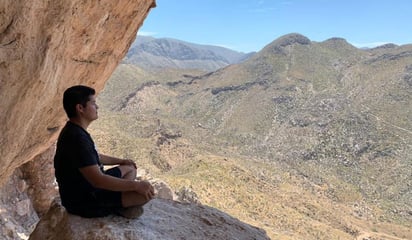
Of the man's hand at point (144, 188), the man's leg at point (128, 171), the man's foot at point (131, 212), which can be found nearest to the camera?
the man's hand at point (144, 188)

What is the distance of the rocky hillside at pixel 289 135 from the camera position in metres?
51.3

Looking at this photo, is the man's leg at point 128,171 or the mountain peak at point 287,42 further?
the mountain peak at point 287,42

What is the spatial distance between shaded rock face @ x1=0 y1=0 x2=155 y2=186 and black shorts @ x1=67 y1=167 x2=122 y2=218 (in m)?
3.12

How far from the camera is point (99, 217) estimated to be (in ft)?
19.1

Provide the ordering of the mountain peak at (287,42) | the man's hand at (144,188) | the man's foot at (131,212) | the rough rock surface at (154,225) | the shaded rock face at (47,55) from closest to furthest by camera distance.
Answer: the man's hand at (144,188) → the rough rock surface at (154,225) → the man's foot at (131,212) → the shaded rock face at (47,55) → the mountain peak at (287,42)

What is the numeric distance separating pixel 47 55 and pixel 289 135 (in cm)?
9136

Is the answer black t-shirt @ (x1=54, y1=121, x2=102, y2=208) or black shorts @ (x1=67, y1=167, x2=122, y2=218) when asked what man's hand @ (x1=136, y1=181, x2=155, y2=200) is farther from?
black t-shirt @ (x1=54, y1=121, x2=102, y2=208)

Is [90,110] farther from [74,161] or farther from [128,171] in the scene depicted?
[128,171]

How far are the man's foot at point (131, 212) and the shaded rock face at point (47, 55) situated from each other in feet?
11.0

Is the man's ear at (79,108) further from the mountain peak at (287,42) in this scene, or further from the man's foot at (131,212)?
the mountain peak at (287,42)

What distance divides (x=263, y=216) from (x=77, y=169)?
4382 centimetres

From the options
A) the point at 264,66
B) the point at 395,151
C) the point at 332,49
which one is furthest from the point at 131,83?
the point at 395,151

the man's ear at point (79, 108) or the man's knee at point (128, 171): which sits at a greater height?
the man's ear at point (79, 108)

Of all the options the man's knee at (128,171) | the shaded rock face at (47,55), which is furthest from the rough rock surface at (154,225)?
the shaded rock face at (47,55)
